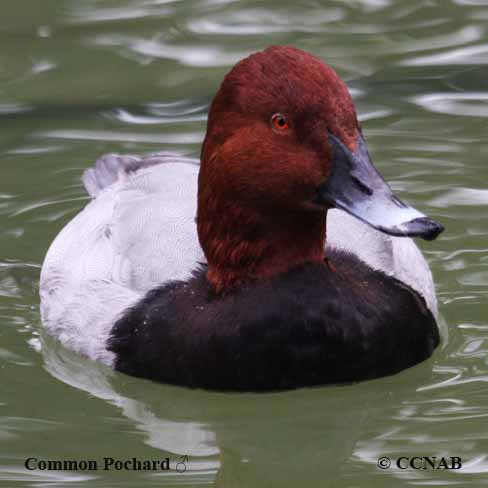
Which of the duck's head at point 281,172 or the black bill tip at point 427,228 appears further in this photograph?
the duck's head at point 281,172

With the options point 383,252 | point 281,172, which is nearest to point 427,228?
point 281,172

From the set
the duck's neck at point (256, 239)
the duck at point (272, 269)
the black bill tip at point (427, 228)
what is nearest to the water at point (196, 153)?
the duck at point (272, 269)

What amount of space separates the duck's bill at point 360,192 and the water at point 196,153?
824 mm

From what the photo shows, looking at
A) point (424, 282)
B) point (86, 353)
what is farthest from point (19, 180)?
point (424, 282)

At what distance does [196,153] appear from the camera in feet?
28.4

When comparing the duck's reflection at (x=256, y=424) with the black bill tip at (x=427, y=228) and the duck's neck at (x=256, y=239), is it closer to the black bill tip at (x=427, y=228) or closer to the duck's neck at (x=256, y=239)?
the duck's neck at (x=256, y=239)

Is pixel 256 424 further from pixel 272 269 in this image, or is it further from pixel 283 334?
pixel 272 269

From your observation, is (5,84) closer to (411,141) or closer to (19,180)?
(19,180)

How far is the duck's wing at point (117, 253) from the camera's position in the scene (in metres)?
6.52

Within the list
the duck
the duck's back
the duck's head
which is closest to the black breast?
the duck

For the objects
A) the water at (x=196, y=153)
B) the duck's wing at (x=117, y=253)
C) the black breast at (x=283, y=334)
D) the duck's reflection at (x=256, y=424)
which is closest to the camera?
the duck's reflection at (x=256, y=424)

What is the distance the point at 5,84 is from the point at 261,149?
13.9 feet

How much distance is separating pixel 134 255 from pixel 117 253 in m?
0.14

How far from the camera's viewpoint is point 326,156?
5.75 meters
